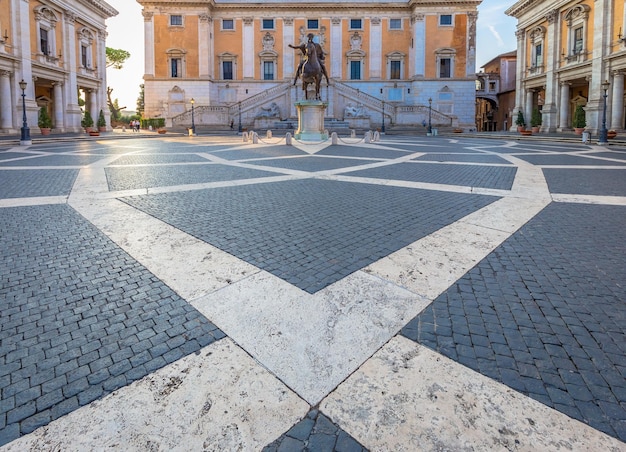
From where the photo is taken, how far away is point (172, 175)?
1116cm

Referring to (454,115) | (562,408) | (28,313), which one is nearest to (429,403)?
(562,408)

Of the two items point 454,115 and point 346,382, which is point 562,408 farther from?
point 454,115

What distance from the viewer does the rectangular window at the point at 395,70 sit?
5391cm

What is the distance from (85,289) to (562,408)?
380 cm

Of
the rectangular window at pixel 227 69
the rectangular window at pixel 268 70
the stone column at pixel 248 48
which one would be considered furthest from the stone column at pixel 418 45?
the rectangular window at pixel 227 69

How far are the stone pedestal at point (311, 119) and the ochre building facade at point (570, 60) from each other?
17301 mm

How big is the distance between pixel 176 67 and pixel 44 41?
57.2 feet

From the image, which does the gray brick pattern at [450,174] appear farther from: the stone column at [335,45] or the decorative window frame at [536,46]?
the stone column at [335,45]

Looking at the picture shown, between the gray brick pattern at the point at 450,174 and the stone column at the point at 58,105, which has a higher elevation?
the stone column at the point at 58,105

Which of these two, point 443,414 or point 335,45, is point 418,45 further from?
point 443,414

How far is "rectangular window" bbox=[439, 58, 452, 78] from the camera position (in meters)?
52.6

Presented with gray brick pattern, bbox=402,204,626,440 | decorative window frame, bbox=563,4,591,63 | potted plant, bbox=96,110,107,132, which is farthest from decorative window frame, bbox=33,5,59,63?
decorative window frame, bbox=563,4,591,63

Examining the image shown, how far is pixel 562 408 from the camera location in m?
2.26

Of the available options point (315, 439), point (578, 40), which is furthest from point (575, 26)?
point (315, 439)
